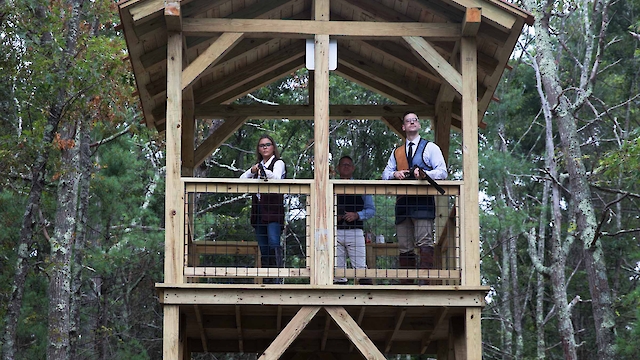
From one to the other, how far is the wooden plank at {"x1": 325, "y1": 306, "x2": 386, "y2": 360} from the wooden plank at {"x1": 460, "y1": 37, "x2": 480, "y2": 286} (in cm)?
105

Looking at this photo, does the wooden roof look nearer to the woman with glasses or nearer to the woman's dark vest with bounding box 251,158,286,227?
the woman with glasses

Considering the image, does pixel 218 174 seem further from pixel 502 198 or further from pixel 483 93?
pixel 483 93

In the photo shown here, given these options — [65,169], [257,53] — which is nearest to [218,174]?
[65,169]

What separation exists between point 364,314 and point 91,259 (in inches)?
493

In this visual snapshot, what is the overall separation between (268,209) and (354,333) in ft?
5.10

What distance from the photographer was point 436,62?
408 inches

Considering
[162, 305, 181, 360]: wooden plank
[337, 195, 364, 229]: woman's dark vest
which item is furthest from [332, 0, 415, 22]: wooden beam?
[162, 305, 181, 360]: wooden plank

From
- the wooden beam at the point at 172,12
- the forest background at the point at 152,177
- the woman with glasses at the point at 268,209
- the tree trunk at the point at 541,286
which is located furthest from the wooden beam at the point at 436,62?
the tree trunk at the point at 541,286

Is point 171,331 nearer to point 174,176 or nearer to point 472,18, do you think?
point 174,176

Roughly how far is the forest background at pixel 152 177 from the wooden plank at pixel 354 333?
754 cm

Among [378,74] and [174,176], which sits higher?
[378,74]

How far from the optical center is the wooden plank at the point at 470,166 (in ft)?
32.7

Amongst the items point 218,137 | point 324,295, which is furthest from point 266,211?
point 218,137

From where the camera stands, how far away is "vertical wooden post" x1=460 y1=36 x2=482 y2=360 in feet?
32.5
